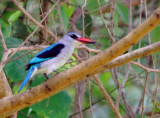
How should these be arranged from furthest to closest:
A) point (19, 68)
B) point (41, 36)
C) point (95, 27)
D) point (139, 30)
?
point (95, 27)
point (41, 36)
point (19, 68)
point (139, 30)

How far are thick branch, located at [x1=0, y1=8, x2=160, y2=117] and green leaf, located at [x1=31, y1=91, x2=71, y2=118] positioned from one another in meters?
0.65

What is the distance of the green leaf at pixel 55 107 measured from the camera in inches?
156

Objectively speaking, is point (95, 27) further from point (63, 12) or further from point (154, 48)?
point (154, 48)

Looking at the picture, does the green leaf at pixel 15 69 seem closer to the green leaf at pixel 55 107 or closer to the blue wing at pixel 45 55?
the green leaf at pixel 55 107

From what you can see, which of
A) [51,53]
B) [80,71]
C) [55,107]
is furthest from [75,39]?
[80,71]

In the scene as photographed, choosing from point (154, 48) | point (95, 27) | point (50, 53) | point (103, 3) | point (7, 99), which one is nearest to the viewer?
point (154, 48)

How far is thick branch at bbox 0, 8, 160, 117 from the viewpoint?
7.47 ft

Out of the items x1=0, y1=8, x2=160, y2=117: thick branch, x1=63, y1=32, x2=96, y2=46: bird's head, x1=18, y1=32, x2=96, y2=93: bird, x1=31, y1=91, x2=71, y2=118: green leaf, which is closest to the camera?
x1=0, y1=8, x2=160, y2=117: thick branch

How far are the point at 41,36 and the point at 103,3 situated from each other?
3.83 ft

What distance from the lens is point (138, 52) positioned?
2.59 metres

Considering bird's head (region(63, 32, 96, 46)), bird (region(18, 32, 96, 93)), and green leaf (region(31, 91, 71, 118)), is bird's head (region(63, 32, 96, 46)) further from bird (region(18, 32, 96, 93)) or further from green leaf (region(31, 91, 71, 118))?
green leaf (region(31, 91, 71, 118))

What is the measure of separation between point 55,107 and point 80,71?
1.53 metres

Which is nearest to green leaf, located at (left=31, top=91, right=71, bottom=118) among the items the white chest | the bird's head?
the white chest

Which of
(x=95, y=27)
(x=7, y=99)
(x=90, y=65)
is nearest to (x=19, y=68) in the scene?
(x=7, y=99)
